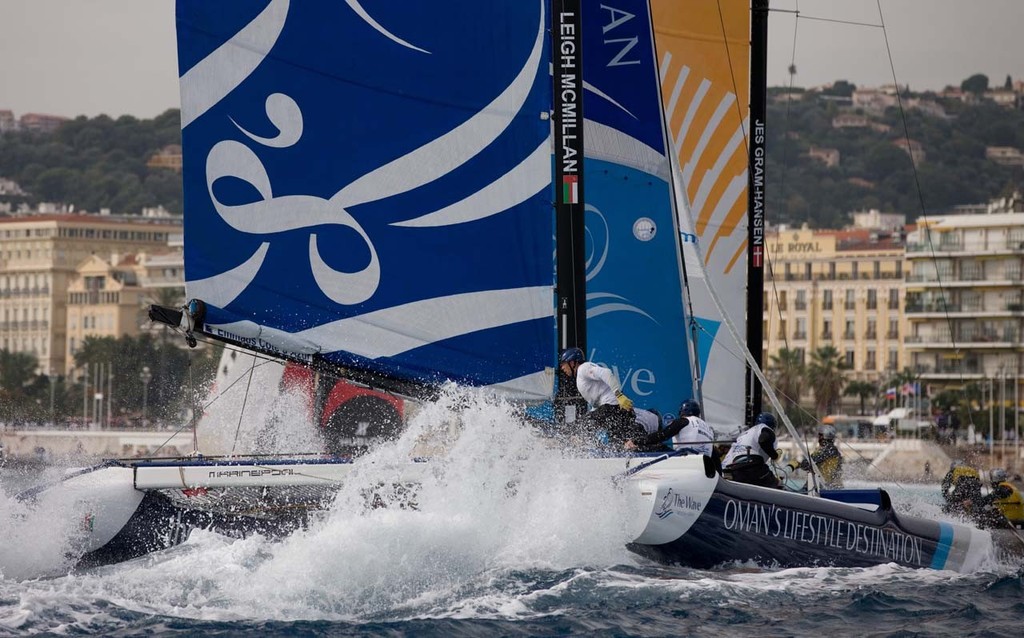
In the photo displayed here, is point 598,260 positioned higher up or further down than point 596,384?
higher up

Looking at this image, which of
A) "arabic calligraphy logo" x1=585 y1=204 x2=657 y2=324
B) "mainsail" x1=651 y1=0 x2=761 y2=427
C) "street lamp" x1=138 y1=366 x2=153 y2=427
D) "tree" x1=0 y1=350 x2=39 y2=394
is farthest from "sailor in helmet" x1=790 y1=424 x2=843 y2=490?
"tree" x1=0 y1=350 x2=39 y2=394

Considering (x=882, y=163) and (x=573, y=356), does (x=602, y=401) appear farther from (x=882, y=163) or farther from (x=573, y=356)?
(x=882, y=163)

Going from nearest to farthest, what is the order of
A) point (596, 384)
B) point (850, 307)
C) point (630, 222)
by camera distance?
point (596, 384) < point (630, 222) < point (850, 307)

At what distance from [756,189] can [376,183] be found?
5482 mm

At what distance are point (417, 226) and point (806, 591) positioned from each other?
12.0ft

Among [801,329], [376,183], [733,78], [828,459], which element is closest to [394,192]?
[376,183]

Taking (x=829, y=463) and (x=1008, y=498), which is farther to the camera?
(x=1008, y=498)

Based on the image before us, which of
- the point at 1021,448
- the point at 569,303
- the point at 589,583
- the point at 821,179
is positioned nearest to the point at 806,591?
the point at 589,583

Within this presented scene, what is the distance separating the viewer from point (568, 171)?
39.5ft

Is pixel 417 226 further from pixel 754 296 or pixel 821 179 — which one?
pixel 821 179

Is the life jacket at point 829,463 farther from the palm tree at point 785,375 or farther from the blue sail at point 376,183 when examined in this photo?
the palm tree at point 785,375

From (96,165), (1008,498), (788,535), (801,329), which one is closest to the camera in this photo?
(788,535)

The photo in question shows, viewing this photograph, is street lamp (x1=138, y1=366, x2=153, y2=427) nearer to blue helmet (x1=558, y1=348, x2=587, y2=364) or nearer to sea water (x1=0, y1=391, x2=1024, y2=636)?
blue helmet (x1=558, y1=348, x2=587, y2=364)

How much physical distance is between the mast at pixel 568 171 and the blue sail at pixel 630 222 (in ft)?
9.71
